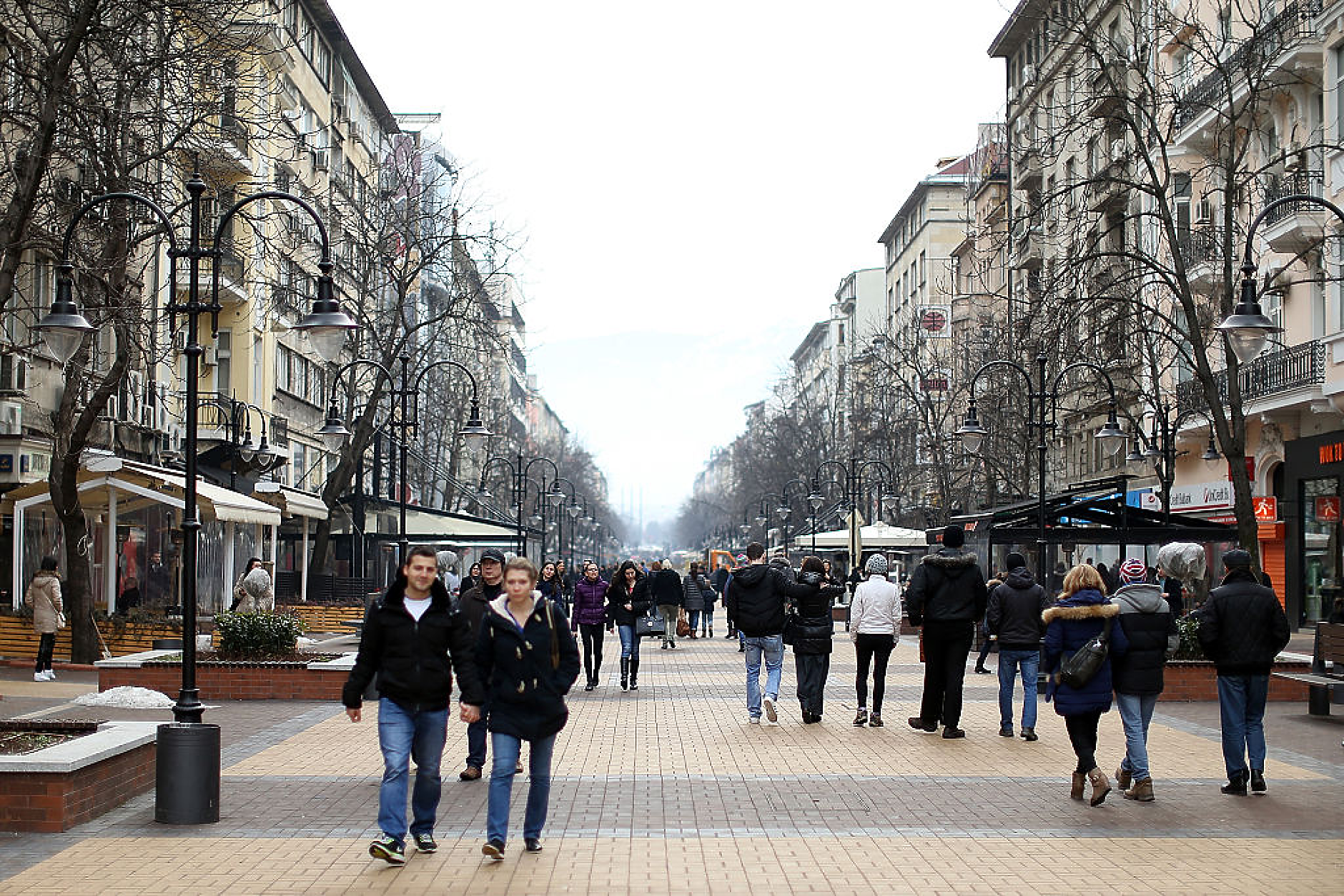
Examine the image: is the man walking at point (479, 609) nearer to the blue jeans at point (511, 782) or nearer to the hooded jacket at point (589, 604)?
the blue jeans at point (511, 782)

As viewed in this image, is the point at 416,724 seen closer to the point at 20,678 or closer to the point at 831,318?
the point at 20,678

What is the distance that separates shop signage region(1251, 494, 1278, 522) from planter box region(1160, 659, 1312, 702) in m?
18.7

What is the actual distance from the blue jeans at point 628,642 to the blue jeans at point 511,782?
11.2 metres

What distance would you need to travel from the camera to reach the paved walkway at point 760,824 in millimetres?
8695

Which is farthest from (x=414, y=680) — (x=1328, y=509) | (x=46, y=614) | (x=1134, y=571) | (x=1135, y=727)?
(x=1328, y=509)

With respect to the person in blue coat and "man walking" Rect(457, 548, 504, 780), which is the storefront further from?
"man walking" Rect(457, 548, 504, 780)

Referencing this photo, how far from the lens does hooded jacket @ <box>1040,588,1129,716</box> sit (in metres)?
11.5

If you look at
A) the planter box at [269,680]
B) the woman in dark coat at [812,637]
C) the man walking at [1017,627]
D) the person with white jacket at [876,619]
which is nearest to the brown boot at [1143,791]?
the man walking at [1017,627]

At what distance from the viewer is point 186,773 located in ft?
34.2

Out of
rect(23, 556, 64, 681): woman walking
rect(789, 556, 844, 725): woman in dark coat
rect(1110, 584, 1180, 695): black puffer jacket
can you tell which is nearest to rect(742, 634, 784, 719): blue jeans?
rect(789, 556, 844, 725): woman in dark coat

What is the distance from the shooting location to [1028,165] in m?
58.4

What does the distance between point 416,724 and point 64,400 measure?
14.4m

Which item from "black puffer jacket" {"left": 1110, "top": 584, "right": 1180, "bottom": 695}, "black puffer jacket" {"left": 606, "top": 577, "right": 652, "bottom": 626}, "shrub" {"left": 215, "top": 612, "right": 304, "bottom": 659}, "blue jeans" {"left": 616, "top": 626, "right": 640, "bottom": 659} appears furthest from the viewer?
"blue jeans" {"left": 616, "top": 626, "right": 640, "bottom": 659}

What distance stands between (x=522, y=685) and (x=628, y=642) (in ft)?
38.9
